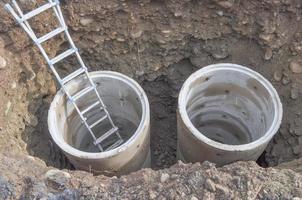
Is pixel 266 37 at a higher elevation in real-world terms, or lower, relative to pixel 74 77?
lower

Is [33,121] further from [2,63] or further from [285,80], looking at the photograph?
[285,80]

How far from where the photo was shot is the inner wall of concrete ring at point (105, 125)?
4508 millimetres

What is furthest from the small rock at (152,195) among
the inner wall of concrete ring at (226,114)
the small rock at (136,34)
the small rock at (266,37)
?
the small rock at (266,37)

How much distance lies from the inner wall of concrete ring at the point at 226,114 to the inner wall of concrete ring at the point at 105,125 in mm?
534

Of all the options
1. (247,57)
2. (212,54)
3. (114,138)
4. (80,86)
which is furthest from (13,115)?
(247,57)

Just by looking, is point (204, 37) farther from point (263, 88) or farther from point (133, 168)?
point (133, 168)

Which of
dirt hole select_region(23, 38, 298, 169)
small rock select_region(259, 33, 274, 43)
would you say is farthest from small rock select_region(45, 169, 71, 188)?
small rock select_region(259, 33, 274, 43)

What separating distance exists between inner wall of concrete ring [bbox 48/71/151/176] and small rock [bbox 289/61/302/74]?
6.53ft

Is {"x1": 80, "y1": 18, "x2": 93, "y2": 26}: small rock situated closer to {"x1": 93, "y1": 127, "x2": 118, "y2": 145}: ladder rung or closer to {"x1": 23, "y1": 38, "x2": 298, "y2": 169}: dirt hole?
{"x1": 23, "y1": 38, "x2": 298, "y2": 169}: dirt hole

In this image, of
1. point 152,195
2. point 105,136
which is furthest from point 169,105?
point 152,195

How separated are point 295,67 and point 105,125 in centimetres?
267

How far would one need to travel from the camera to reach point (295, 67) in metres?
5.21

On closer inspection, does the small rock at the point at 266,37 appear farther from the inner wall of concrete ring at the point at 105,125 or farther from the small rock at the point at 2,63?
the small rock at the point at 2,63

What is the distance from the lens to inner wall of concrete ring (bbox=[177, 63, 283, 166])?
4543 millimetres
